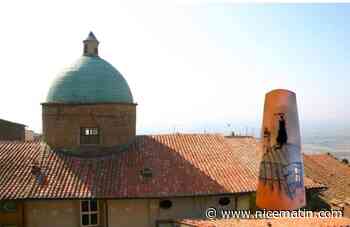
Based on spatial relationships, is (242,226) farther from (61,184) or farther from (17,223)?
(17,223)

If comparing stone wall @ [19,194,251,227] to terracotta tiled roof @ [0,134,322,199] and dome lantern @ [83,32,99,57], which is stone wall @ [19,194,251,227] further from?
dome lantern @ [83,32,99,57]

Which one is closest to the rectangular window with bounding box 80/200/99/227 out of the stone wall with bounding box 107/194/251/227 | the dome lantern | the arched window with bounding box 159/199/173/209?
the stone wall with bounding box 107/194/251/227

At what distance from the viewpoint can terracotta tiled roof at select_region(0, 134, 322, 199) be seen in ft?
80.3

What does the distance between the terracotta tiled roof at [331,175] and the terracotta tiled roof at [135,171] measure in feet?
16.4

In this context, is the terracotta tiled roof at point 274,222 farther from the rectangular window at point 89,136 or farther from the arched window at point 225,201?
the rectangular window at point 89,136

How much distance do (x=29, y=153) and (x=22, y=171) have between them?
7.16ft

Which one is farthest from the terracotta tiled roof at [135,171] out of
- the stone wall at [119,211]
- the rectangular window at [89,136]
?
the rectangular window at [89,136]

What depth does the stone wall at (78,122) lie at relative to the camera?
28234 mm

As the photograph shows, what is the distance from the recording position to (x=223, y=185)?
25547 mm

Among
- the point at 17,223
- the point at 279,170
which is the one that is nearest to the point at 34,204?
the point at 17,223

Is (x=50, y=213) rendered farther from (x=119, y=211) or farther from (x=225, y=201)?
(x=225, y=201)

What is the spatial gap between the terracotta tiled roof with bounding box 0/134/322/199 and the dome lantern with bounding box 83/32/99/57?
Result: 6896mm

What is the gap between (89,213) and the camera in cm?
2522

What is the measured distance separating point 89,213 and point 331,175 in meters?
21.3
